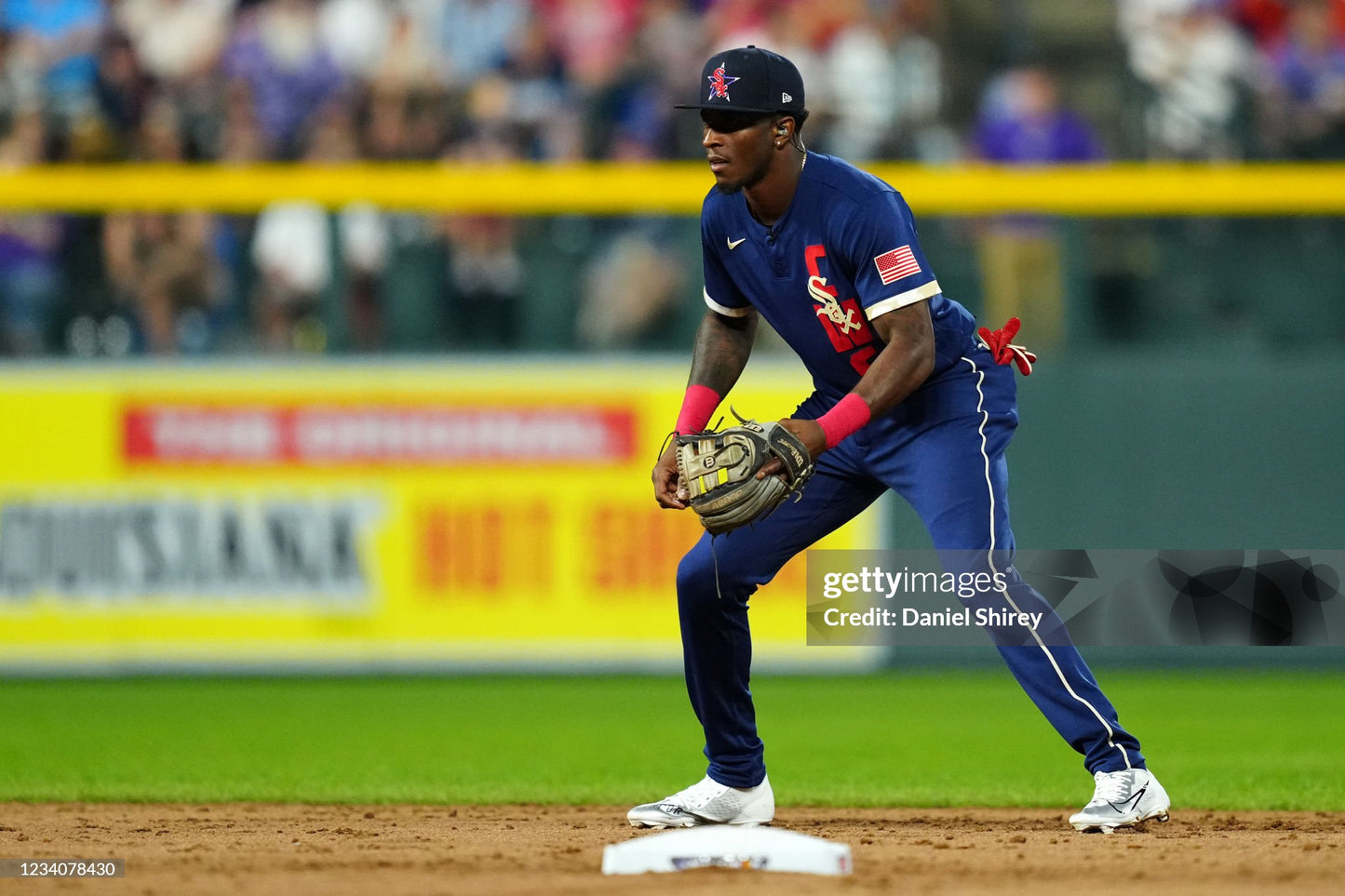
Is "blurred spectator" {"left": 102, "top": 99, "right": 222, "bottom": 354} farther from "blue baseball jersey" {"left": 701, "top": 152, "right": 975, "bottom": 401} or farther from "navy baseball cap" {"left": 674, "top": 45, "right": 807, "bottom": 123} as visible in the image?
"navy baseball cap" {"left": 674, "top": 45, "right": 807, "bottom": 123}

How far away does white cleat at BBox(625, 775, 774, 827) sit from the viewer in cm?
516

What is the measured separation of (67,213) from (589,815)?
18.4 ft

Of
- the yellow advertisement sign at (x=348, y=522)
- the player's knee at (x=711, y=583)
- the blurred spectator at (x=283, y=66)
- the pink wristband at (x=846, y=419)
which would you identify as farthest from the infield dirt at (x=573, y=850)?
the blurred spectator at (x=283, y=66)

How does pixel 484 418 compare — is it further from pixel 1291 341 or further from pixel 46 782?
pixel 1291 341

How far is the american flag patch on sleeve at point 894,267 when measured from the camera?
15.6 ft

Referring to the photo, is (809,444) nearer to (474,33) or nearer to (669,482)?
(669,482)

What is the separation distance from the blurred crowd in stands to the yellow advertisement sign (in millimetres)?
374

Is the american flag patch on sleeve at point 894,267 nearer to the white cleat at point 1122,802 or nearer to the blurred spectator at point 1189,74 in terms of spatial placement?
the white cleat at point 1122,802

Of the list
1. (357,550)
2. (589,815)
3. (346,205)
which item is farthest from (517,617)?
(589,815)

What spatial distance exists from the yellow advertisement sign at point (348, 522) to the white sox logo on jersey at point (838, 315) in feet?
13.7

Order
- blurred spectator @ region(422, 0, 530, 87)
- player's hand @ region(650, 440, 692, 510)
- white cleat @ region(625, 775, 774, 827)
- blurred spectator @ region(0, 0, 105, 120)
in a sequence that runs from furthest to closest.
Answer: blurred spectator @ region(422, 0, 530, 87) < blurred spectator @ region(0, 0, 105, 120) < white cleat @ region(625, 775, 774, 827) < player's hand @ region(650, 440, 692, 510)

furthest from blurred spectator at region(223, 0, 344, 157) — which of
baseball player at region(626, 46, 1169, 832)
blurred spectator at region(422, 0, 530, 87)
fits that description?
baseball player at region(626, 46, 1169, 832)

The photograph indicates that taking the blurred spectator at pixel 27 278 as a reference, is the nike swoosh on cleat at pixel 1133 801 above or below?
below

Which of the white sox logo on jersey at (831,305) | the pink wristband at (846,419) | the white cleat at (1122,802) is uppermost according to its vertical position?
the white sox logo on jersey at (831,305)
